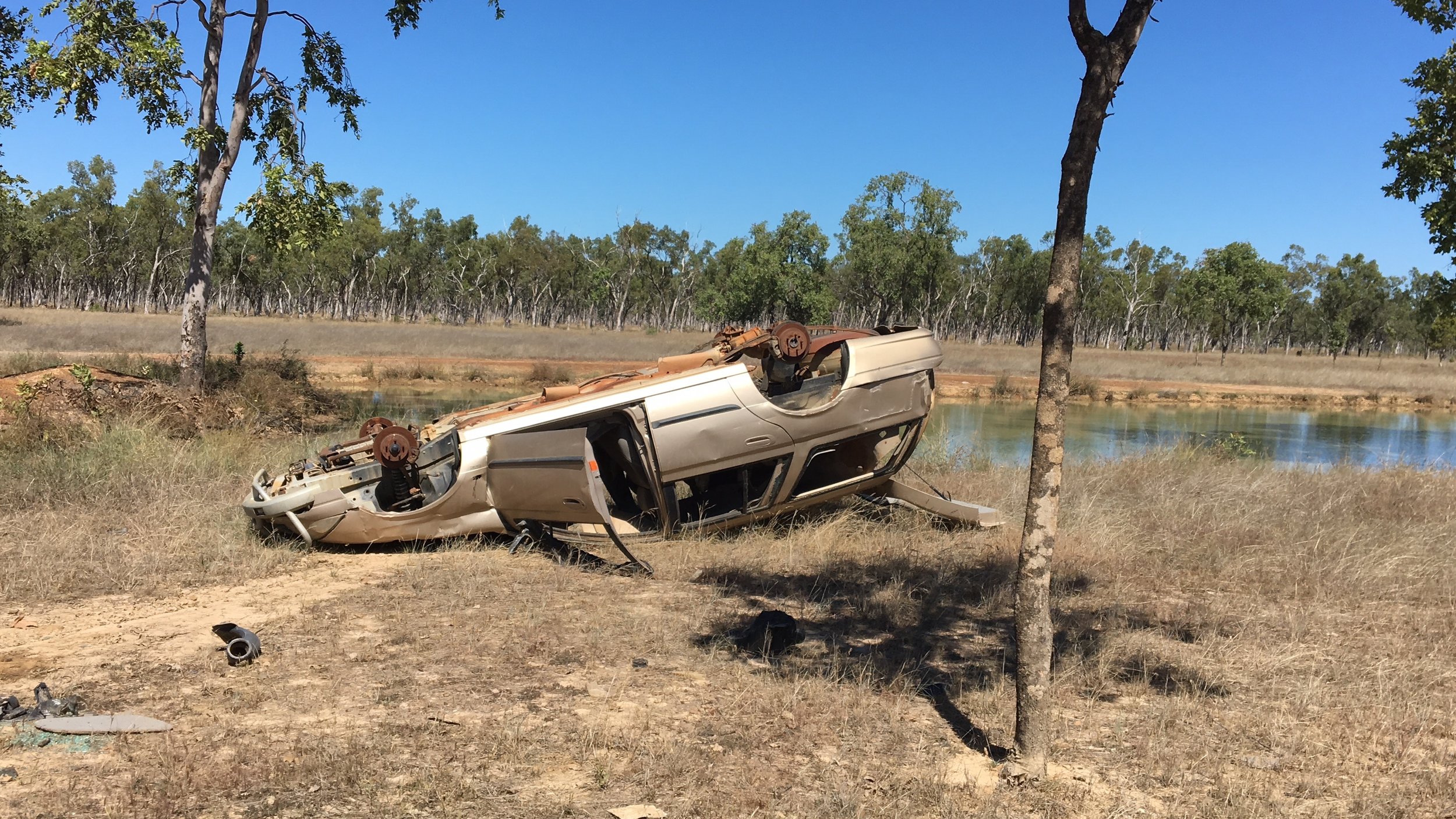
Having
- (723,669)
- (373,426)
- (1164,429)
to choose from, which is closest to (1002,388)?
(1164,429)

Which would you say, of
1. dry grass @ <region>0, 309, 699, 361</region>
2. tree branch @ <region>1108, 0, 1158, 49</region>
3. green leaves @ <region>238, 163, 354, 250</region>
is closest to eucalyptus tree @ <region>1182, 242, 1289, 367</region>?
dry grass @ <region>0, 309, 699, 361</region>

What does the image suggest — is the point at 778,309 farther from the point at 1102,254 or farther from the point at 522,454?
the point at 522,454

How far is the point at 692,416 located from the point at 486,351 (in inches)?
1409

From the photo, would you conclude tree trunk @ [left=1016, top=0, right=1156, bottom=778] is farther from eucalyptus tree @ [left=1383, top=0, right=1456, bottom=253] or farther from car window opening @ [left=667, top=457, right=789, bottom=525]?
eucalyptus tree @ [left=1383, top=0, right=1456, bottom=253]

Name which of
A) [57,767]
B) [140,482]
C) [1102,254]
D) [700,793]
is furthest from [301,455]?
[1102,254]

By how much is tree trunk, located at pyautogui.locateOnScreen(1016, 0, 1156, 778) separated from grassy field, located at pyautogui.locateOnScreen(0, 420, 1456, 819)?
42 centimetres

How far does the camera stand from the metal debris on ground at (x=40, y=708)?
450 cm

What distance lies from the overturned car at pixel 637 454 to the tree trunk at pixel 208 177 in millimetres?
7503

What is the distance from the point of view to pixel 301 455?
472 inches

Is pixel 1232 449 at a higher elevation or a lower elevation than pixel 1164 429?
higher

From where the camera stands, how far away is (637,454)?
836cm

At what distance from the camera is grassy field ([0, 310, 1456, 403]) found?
111ft

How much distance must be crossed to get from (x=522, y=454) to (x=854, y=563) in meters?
3.02

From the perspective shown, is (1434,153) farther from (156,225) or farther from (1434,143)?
(156,225)
